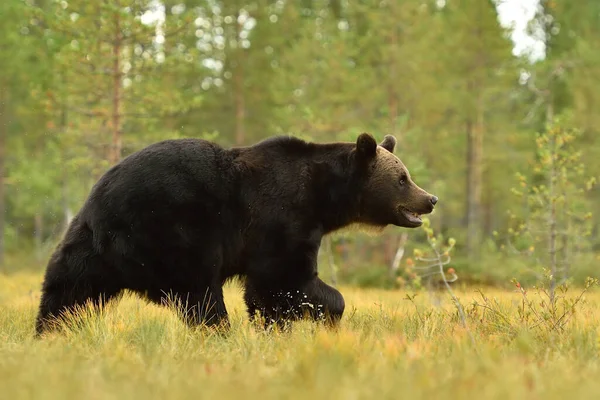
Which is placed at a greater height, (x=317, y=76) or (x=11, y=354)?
(x=317, y=76)

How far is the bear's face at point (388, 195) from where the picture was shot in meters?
6.46

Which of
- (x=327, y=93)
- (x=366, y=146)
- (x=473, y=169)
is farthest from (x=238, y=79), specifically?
(x=366, y=146)

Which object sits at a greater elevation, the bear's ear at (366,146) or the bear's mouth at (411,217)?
the bear's ear at (366,146)

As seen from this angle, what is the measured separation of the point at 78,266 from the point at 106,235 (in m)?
0.36

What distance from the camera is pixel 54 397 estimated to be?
109 inches

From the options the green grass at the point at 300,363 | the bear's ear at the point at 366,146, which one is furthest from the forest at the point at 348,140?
the bear's ear at the point at 366,146

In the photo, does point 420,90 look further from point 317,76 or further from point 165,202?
point 165,202

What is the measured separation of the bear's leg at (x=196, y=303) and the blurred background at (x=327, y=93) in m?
8.18

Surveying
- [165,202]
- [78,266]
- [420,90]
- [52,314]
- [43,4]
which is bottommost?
[52,314]

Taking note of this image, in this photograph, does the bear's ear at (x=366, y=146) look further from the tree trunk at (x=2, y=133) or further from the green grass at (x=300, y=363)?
the tree trunk at (x=2, y=133)

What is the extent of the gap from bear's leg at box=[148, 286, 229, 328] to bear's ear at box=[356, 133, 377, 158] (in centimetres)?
186

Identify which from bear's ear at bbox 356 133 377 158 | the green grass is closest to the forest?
the green grass

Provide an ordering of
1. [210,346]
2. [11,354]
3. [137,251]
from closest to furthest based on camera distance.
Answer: [11,354], [210,346], [137,251]

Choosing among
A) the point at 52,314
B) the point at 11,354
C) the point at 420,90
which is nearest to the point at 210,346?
the point at 11,354
